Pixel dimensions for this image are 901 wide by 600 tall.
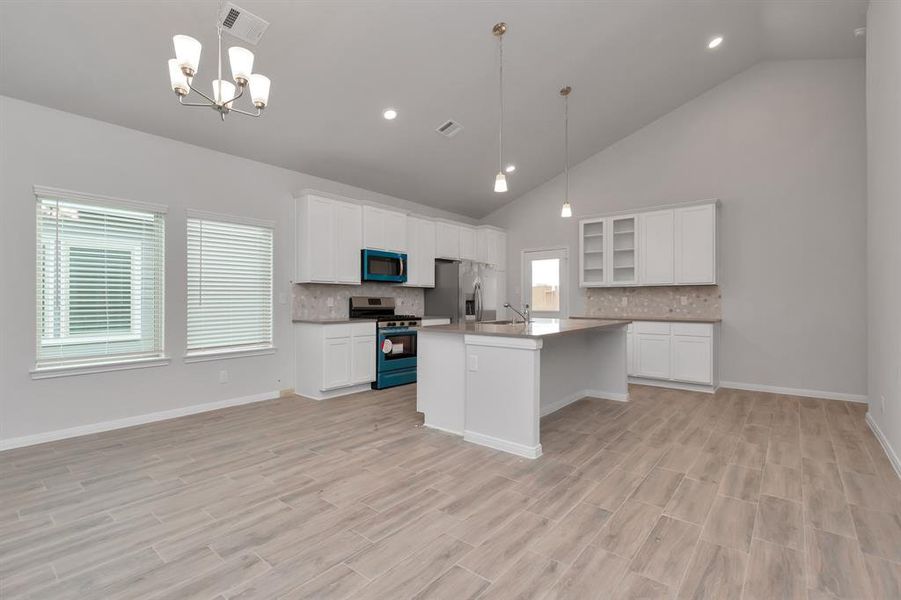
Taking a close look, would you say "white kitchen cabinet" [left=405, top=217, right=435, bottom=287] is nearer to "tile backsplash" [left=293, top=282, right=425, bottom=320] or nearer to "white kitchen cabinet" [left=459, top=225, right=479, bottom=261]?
"tile backsplash" [left=293, top=282, right=425, bottom=320]

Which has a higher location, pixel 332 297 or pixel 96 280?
pixel 96 280

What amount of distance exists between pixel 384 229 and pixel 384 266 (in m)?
0.52

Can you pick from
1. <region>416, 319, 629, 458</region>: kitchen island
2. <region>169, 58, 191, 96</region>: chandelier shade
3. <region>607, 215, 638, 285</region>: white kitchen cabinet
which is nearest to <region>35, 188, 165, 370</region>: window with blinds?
<region>169, 58, 191, 96</region>: chandelier shade

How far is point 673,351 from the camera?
18.0 feet

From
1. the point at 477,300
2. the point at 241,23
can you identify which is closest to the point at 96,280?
the point at 241,23

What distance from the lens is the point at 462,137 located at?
17.9ft

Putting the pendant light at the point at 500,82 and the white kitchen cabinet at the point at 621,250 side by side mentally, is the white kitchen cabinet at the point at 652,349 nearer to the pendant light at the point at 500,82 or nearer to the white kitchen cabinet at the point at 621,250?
the white kitchen cabinet at the point at 621,250

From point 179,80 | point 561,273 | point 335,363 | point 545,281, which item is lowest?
point 335,363

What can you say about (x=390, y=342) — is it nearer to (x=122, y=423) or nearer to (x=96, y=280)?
(x=122, y=423)

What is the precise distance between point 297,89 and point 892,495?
5.37 metres

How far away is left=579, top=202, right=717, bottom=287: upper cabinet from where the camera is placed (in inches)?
215

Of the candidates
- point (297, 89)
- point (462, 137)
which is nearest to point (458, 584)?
point (297, 89)

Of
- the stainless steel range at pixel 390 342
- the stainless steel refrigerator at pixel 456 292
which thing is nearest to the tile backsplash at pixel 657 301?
the stainless steel refrigerator at pixel 456 292

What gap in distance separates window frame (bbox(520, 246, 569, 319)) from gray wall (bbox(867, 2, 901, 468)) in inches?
145
